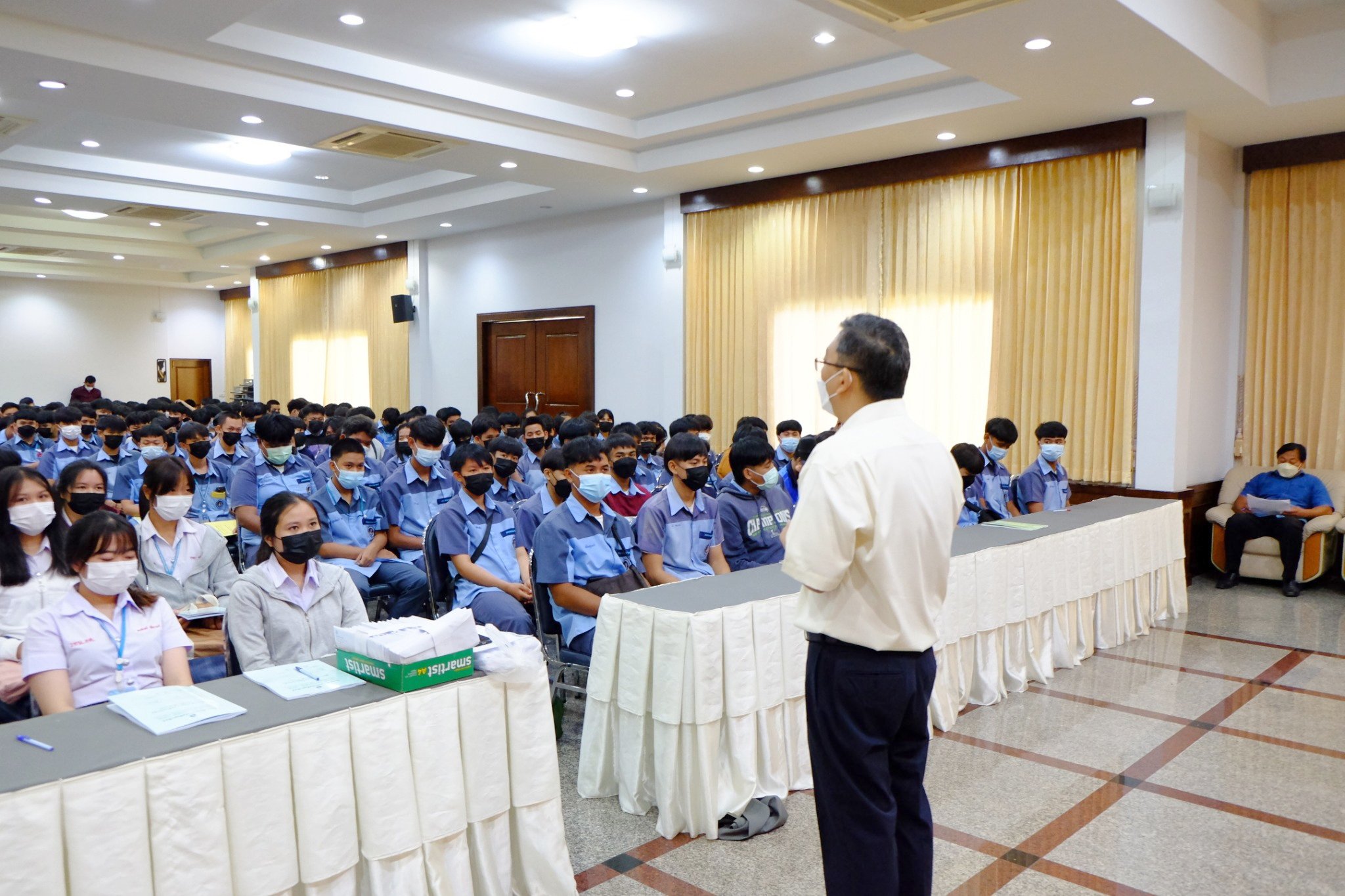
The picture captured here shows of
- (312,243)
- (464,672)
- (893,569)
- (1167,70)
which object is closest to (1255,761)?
(893,569)

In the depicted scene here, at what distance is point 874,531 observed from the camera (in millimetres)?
2203

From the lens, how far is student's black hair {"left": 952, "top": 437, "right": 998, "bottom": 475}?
5.73 m

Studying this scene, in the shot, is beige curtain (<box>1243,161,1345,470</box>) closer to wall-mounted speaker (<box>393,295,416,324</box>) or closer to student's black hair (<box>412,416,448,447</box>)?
student's black hair (<box>412,416,448,447</box>)

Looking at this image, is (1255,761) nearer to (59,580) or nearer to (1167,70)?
(1167,70)

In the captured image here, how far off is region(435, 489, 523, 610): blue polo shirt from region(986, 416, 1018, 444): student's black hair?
339 cm

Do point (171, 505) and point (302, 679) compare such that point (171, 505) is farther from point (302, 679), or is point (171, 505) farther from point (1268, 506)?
point (1268, 506)

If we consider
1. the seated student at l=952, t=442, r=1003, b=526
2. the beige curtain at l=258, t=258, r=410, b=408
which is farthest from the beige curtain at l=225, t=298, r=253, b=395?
the seated student at l=952, t=442, r=1003, b=526

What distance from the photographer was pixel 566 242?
11172 millimetres

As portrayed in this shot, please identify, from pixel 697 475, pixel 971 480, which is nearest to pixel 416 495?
pixel 697 475

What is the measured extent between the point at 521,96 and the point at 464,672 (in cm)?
603

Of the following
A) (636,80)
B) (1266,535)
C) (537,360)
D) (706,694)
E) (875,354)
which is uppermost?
(636,80)

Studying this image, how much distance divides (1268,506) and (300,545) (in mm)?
6820

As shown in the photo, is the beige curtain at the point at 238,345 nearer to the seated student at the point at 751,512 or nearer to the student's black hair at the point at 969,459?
the student's black hair at the point at 969,459

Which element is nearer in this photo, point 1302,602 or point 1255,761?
point 1255,761
